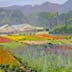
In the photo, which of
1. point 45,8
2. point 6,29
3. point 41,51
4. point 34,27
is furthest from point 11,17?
point 41,51

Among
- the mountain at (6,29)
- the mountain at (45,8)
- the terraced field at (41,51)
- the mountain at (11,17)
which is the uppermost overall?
the mountain at (45,8)

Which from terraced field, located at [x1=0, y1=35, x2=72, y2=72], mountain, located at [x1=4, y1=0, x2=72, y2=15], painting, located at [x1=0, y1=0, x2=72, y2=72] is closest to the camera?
terraced field, located at [x1=0, y1=35, x2=72, y2=72]

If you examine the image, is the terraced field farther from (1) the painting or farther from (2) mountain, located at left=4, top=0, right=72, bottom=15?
(2) mountain, located at left=4, top=0, right=72, bottom=15

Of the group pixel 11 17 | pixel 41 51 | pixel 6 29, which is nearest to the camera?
pixel 41 51

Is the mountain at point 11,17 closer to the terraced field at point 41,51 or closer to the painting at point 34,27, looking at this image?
the painting at point 34,27

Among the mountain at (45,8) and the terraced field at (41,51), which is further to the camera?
the mountain at (45,8)

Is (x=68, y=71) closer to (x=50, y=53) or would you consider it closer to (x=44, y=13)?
(x=50, y=53)

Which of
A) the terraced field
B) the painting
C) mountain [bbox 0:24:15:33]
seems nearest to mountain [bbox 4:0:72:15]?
the painting

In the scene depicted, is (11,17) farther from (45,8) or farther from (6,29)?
(45,8)

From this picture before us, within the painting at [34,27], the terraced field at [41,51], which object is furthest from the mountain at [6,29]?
the terraced field at [41,51]

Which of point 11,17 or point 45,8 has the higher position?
point 45,8

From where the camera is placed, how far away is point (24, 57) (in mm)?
7859

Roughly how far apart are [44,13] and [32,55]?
7.62ft

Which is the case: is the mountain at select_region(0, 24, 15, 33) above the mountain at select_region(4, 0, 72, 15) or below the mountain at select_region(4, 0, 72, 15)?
below
